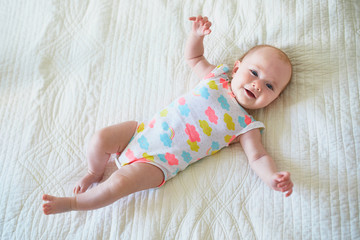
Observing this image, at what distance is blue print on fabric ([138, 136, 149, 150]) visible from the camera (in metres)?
1.02

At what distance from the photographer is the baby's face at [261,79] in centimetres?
100

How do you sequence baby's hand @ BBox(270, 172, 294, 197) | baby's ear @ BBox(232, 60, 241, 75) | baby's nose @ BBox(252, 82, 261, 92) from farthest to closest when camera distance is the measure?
baby's ear @ BBox(232, 60, 241, 75), baby's nose @ BBox(252, 82, 261, 92), baby's hand @ BBox(270, 172, 294, 197)

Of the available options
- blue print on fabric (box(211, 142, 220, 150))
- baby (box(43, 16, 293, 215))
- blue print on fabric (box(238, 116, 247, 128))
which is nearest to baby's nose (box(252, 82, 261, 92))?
baby (box(43, 16, 293, 215))

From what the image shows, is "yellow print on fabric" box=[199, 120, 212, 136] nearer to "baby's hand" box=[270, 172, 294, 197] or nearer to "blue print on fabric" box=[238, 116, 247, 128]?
"blue print on fabric" box=[238, 116, 247, 128]

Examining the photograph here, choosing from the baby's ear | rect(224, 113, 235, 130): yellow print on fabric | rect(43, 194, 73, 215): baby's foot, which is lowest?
rect(43, 194, 73, 215): baby's foot

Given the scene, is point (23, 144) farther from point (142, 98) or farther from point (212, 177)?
point (212, 177)

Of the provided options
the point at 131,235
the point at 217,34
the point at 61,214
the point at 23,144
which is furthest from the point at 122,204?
the point at 217,34

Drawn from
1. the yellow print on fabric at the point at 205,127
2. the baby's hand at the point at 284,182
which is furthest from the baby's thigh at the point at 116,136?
the baby's hand at the point at 284,182

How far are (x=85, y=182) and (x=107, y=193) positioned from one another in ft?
0.43

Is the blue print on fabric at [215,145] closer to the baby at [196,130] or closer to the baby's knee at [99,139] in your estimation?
the baby at [196,130]

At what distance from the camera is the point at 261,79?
1.01 meters

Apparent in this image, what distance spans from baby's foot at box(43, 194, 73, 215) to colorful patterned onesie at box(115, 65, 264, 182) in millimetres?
210

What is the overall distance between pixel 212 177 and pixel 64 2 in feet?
3.22

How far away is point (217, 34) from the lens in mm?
1189
